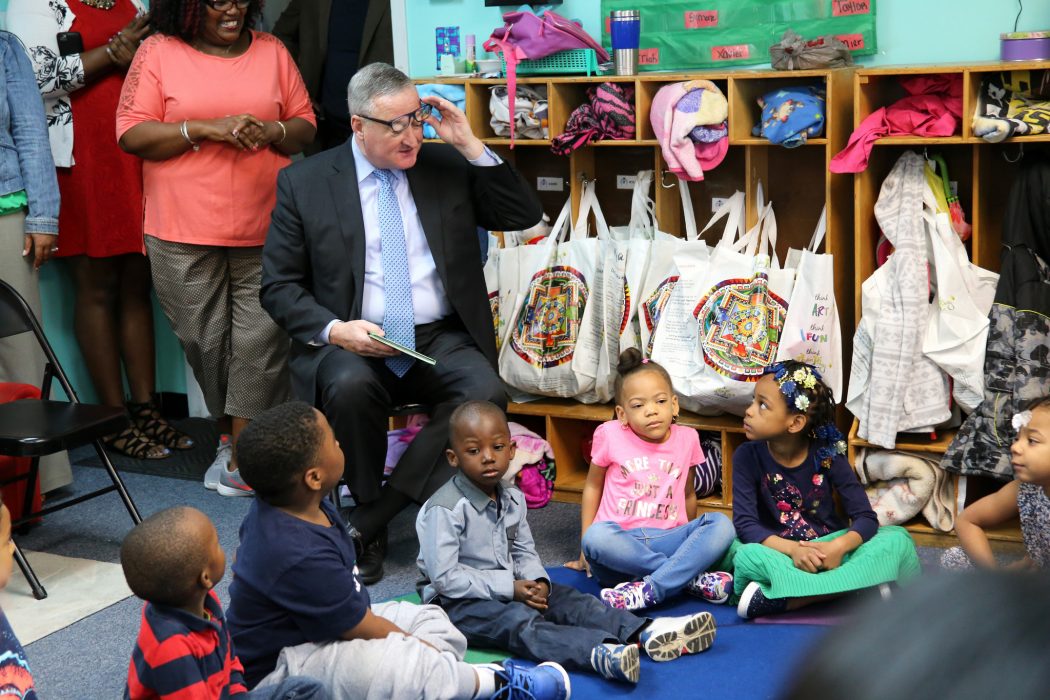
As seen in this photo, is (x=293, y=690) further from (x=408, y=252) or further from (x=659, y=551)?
(x=408, y=252)

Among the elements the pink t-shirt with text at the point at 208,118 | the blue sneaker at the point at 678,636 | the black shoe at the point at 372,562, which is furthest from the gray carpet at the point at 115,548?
the pink t-shirt with text at the point at 208,118

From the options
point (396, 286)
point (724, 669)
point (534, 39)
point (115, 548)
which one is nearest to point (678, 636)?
point (724, 669)

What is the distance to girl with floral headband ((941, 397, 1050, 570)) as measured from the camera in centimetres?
261

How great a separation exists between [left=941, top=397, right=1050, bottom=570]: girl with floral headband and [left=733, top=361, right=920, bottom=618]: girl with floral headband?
17 cm

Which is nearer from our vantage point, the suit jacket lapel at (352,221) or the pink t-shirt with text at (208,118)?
the suit jacket lapel at (352,221)

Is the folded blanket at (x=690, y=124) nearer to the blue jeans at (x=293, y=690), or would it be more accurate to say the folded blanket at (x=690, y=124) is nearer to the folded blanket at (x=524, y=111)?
the folded blanket at (x=524, y=111)

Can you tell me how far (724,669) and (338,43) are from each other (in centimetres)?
276

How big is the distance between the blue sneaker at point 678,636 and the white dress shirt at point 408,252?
3.85 ft

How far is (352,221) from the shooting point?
3.38 m

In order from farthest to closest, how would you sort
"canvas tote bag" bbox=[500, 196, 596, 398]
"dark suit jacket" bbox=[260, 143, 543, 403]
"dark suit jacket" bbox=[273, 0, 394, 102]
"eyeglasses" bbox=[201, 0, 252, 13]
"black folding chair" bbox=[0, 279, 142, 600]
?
"dark suit jacket" bbox=[273, 0, 394, 102], "canvas tote bag" bbox=[500, 196, 596, 398], "eyeglasses" bbox=[201, 0, 252, 13], "dark suit jacket" bbox=[260, 143, 543, 403], "black folding chair" bbox=[0, 279, 142, 600]

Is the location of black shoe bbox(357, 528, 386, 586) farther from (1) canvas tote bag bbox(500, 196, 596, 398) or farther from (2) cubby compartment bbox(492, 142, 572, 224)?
(2) cubby compartment bbox(492, 142, 572, 224)

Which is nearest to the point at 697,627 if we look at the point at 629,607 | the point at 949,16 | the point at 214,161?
the point at 629,607

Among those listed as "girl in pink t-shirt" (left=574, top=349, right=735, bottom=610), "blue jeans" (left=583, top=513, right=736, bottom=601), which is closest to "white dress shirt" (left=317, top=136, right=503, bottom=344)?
"girl in pink t-shirt" (left=574, top=349, right=735, bottom=610)

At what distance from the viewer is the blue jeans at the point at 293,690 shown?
2.22m
